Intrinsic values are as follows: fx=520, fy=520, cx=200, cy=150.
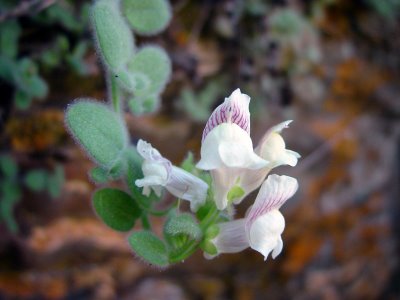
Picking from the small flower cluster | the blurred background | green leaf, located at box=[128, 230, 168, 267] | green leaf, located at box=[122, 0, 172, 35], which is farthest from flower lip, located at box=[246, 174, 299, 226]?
the blurred background

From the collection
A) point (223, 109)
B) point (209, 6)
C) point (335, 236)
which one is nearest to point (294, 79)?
point (209, 6)

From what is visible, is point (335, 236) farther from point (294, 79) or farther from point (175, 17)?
point (175, 17)

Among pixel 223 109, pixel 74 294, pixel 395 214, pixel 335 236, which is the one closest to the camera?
pixel 223 109

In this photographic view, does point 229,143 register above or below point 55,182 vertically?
above

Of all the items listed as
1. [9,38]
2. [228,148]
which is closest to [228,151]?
[228,148]

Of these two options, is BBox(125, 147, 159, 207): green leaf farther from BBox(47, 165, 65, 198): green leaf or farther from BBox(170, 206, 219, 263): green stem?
BBox(47, 165, 65, 198): green leaf

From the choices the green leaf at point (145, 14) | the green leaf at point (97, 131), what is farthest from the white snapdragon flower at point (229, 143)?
the green leaf at point (145, 14)

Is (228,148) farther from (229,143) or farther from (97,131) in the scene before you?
(97,131)
